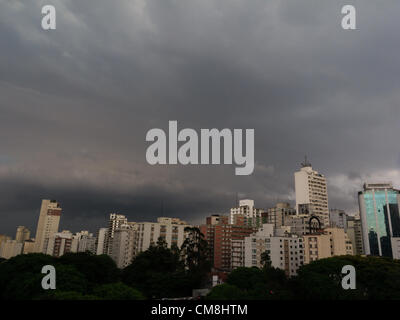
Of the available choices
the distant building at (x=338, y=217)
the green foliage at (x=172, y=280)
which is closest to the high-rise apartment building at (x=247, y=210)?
the distant building at (x=338, y=217)

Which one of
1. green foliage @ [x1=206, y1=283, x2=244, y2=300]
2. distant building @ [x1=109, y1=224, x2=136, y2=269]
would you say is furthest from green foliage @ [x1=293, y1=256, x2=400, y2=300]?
distant building @ [x1=109, y1=224, x2=136, y2=269]

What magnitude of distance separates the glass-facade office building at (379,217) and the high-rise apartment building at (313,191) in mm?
13245

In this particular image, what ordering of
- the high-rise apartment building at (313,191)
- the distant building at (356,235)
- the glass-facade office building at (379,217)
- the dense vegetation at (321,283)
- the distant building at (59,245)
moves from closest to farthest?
1. the dense vegetation at (321,283)
2. the glass-facade office building at (379,217)
3. the distant building at (356,235)
4. the high-rise apartment building at (313,191)
5. the distant building at (59,245)

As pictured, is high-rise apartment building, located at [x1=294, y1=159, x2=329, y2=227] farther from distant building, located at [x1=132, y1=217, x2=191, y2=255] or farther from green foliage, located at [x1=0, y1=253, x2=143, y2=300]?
green foliage, located at [x1=0, y1=253, x2=143, y2=300]

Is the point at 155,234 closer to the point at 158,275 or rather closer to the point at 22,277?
the point at 158,275

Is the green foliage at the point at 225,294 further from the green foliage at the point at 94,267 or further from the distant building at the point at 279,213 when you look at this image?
the distant building at the point at 279,213

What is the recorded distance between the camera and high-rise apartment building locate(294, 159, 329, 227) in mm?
115875

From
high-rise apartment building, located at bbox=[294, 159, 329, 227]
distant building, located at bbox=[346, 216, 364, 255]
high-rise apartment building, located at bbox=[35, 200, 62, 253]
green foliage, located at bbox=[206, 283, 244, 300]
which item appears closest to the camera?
green foliage, located at bbox=[206, 283, 244, 300]

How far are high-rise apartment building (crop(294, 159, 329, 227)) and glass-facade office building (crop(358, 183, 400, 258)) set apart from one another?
13245mm

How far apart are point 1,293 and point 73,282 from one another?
1204 cm

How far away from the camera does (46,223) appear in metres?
167

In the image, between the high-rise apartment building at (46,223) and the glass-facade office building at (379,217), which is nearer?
the glass-facade office building at (379,217)

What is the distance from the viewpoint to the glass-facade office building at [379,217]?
10050 cm

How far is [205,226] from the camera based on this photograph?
333 ft
